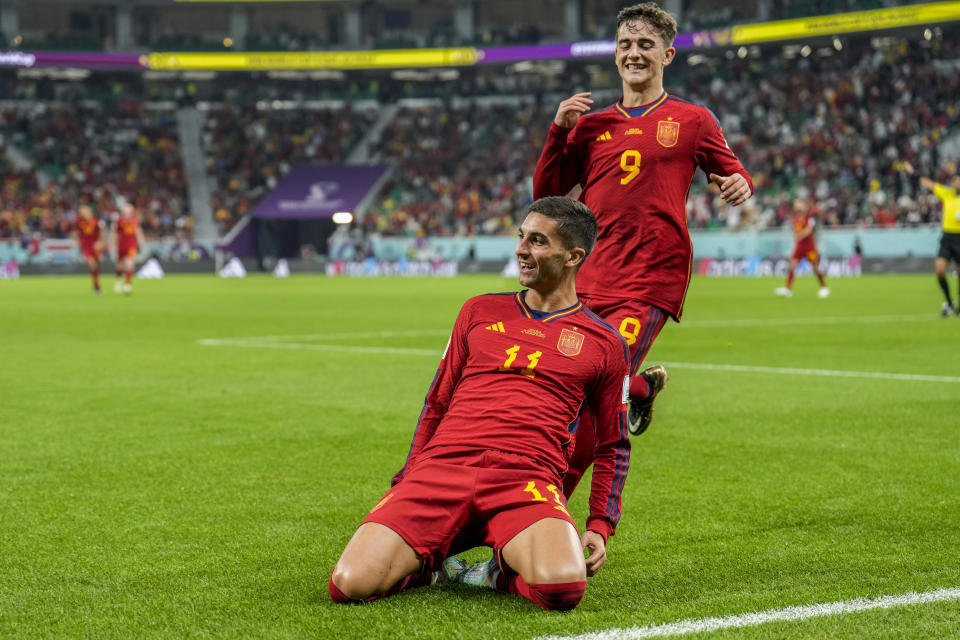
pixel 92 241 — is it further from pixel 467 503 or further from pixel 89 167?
pixel 467 503

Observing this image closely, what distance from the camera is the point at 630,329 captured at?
16.9 feet

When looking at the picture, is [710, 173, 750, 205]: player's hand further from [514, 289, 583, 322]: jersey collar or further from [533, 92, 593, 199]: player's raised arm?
[514, 289, 583, 322]: jersey collar

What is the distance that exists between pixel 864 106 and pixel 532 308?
1585 inches

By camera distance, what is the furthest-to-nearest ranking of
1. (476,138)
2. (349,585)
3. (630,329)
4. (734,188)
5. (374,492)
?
(476,138), (374,492), (630,329), (734,188), (349,585)

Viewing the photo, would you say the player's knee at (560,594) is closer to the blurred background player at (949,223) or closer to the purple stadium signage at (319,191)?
the blurred background player at (949,223)

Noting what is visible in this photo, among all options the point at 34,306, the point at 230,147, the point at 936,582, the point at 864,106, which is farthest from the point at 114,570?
the point at 230,147

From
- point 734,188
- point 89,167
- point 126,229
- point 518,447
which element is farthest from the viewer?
point 89,167

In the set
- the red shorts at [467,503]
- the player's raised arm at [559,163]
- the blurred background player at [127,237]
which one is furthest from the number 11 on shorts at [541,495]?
the blurred background player at [127,237]

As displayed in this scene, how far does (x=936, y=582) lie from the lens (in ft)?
13.2

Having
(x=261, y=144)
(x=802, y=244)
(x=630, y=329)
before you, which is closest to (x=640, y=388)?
(x=630, y=329)

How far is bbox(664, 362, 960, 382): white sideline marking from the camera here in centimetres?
1043

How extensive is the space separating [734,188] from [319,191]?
153 ft

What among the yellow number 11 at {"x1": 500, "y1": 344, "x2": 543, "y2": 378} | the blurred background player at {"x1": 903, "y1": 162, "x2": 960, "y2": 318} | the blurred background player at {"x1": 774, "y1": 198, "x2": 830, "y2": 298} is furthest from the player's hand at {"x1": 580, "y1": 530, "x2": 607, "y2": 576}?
the blurred background player at {"x1": 774, "y1": 198, "x2": 830, "y2": 298}

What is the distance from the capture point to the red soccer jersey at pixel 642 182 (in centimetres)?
531
